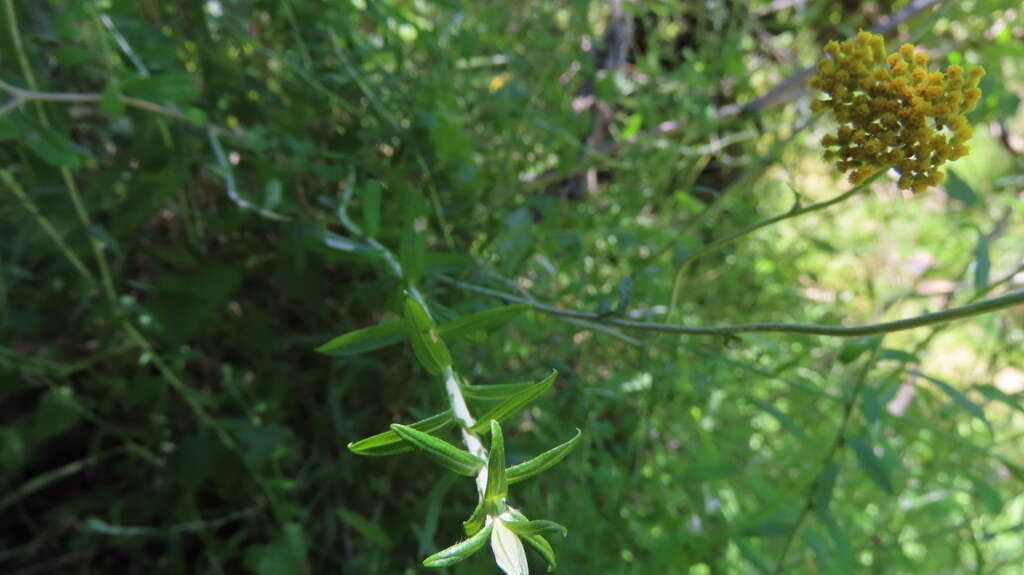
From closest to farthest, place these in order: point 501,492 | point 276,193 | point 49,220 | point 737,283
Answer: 1. point 501,492
2. point 276,193
3. point 49,220
4. point 737,283

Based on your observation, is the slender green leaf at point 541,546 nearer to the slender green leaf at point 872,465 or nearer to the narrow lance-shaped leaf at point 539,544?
the narrow lance-shaped leaf at point 539,544

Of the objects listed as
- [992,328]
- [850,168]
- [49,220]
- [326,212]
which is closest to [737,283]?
[992,328]

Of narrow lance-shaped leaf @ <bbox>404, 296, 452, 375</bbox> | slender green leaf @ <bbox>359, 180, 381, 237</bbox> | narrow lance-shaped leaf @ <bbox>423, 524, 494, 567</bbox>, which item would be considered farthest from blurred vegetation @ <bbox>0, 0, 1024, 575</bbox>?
Answer: narrow lance-shaped leaf @ <bbox>423, 524, 494, 567</bbox>

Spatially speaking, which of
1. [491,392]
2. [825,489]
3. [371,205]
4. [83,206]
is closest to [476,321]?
[491,392]

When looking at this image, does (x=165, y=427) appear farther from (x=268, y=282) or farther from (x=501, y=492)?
(x=501, y=492)

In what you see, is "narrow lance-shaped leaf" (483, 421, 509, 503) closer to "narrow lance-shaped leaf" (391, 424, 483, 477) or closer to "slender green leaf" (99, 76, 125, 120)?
"narrow lance-shaped leaf" (391, 424, 483, 477)

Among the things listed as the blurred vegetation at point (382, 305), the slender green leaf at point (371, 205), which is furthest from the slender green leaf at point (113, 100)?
the slender green leaf at point (371, 205)
